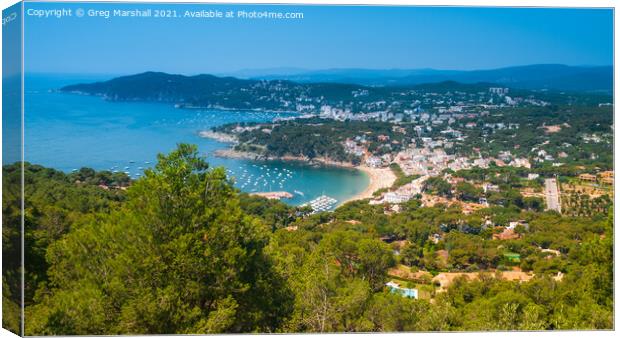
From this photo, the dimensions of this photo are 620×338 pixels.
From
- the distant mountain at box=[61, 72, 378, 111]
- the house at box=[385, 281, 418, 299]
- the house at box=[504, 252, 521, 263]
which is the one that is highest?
the distant mountain at box=[61, 72, 378, 111]

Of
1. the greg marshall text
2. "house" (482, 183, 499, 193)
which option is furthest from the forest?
"house" (482, 183, 499, 193)

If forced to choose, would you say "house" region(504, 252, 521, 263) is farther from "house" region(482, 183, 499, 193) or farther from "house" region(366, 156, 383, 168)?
"house" region(366, 156, 383, 168)

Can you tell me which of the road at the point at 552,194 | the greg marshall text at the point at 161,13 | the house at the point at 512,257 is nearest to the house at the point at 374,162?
the road at the point at 552,194

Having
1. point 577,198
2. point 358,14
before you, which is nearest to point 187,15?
point 358,14

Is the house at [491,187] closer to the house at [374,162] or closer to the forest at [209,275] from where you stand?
the forest at [209,275]

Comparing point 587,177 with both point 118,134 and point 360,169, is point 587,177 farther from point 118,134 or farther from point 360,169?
point 118,134

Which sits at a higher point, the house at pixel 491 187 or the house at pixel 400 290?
the house at pixel 491 187

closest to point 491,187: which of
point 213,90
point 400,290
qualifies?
point 400,290

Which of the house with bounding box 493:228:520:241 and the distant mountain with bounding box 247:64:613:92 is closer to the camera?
the distant mountain with bounding box 247:64:613:92
